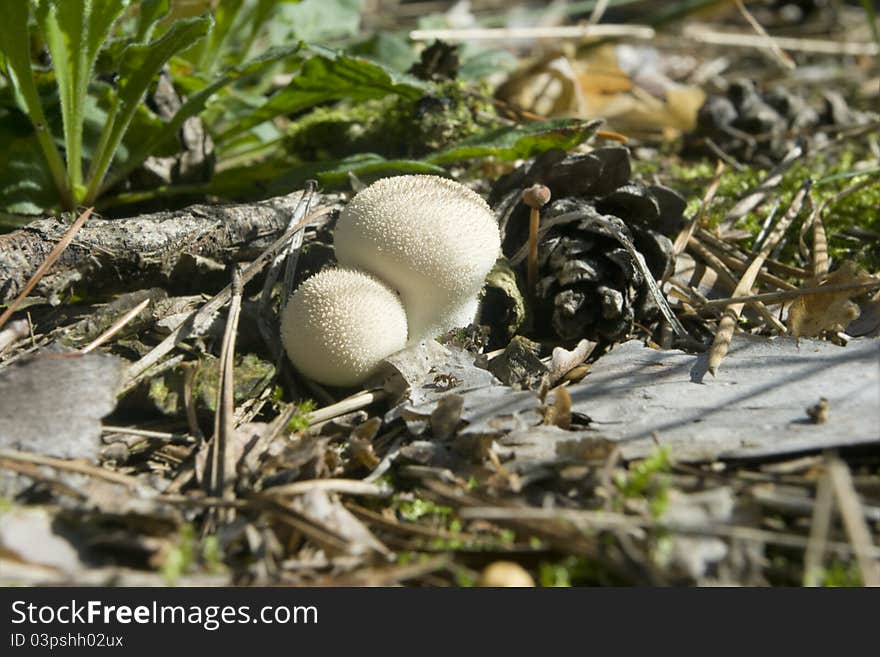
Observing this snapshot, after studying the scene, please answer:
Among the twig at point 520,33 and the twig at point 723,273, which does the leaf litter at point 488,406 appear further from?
the twig at point 520,33

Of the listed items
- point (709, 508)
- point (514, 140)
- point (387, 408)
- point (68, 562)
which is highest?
point (514, 140)

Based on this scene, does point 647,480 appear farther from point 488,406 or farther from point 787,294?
point 787,294

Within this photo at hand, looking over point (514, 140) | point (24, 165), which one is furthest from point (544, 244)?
point (24, 165)

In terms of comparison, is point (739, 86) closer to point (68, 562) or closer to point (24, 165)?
point (24, 165)

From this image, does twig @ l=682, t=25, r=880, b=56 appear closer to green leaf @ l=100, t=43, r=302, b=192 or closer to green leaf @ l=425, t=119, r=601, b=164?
green leaf @ l=425, t=119, r=601, b=164

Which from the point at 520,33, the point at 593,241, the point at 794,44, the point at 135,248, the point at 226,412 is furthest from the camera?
the point at 794,44

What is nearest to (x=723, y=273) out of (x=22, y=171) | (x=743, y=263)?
(x=743, y=263)
